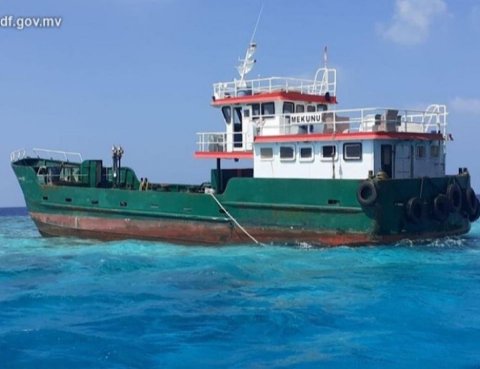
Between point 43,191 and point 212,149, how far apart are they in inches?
264

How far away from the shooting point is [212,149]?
1978 centimetres

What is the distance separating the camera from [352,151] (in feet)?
54.3

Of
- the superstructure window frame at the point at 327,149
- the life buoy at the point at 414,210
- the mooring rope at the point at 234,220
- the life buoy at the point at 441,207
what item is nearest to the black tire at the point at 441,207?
the life buoy at the point at 441,207

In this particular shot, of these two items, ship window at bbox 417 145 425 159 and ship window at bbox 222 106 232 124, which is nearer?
ship window at bbox 417 145 425 159

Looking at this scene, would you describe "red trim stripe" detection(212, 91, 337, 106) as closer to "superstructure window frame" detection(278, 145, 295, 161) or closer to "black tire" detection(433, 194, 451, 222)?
"superstructure window frame" detection(278, 145, 295, 161)

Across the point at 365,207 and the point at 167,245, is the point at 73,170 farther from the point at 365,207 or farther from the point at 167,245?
the point at 365,207

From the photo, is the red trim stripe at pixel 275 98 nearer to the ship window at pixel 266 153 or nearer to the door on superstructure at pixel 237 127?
the door on superstructure at pixel 237 127

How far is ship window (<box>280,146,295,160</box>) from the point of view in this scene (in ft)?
57.1

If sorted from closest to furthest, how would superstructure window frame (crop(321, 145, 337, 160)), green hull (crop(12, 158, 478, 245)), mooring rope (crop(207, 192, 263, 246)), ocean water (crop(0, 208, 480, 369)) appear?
ocean water (crop(0, 208, 480, 369))
green hull (crop(12, 158, 478, 245))
superstructure window frame (crop(321, 145, 337, 160))
mooring rope (crop(207, 192, 263, 246))

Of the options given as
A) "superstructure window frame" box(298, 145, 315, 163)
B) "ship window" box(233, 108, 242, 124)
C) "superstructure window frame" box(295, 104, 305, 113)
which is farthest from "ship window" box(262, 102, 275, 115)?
"superstructure window frame" box(298, 145, 315, 163)

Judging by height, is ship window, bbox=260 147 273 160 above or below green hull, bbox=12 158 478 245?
above

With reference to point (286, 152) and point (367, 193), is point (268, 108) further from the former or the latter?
point (367, 193)

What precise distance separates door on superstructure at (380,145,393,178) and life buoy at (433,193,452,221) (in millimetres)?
1296

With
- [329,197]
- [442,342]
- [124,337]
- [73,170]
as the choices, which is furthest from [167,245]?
[442,342]
